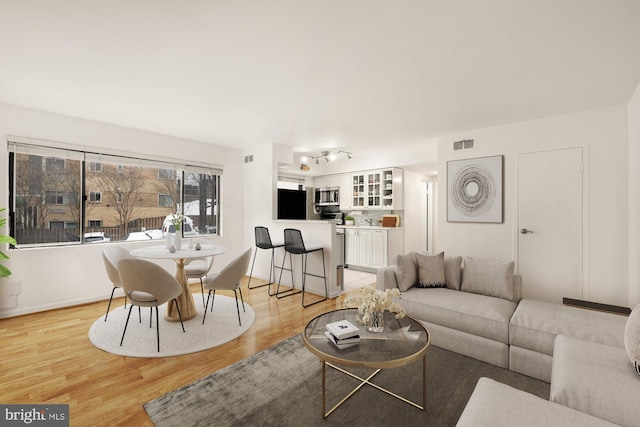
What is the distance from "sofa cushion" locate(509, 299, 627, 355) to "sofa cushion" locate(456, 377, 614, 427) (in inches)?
41.6

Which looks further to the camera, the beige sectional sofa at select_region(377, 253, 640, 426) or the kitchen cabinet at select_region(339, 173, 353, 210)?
the kitchen cabinet at select_region(339, 173, 353, 210)

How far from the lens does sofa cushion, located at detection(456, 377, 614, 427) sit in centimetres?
119

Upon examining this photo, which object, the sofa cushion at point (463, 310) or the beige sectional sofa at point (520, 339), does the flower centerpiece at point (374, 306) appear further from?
the sofa cushion at point (463, 310)

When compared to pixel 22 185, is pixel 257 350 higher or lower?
lower

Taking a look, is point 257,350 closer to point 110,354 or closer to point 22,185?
point 110,354

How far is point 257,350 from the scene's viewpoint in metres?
2.67

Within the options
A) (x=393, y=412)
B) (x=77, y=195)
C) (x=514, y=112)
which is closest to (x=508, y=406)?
(x=393, y=412)

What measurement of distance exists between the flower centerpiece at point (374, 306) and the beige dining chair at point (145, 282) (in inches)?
69.1

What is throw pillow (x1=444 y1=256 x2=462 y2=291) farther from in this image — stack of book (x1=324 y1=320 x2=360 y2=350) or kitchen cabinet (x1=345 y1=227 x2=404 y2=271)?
kitchen cabinet (x1=345 y1=227 x2=404 y2=271)

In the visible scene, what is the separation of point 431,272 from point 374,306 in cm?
148

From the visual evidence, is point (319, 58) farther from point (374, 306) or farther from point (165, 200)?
point (165, 200)

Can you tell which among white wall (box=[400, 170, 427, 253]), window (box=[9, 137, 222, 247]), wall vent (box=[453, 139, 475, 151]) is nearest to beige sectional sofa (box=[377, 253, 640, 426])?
wall vent (box=[453, 139, 475, 151])

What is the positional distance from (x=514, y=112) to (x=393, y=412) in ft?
11.4

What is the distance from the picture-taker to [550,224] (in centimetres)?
361
